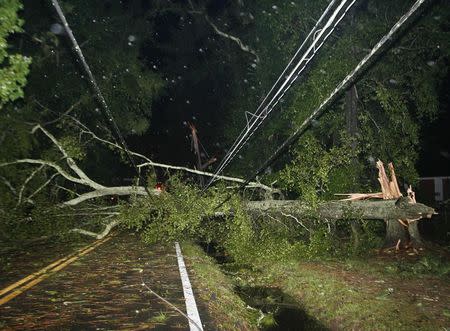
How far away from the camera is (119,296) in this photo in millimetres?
6449

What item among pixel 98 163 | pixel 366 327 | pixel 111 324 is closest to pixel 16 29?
pixel 111 324

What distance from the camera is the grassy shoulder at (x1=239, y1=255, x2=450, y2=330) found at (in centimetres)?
560

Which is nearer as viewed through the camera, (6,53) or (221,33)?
(6,53)

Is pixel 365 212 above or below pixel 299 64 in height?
below

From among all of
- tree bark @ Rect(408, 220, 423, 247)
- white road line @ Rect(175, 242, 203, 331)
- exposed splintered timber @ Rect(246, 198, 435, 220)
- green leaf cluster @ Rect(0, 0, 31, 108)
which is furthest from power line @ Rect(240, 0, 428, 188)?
tree bark @ Rect(408, 220, 423, 247)

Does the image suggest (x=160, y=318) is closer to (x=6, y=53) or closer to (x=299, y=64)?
(x=299, y=64)

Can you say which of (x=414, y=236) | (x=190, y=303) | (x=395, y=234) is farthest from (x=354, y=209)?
(x=190, y=303)

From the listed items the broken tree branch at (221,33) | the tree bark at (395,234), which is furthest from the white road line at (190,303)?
the broken tree branch at (221,33)

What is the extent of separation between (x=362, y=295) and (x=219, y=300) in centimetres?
249

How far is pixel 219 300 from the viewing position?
6.23 m

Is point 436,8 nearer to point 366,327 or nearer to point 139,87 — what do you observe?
point 366,327

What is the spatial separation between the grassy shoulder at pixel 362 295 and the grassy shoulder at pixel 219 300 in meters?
1.03

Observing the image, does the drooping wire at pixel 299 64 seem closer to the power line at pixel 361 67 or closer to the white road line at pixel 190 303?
the power line at pixel 361 67

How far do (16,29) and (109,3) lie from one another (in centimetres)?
1150
